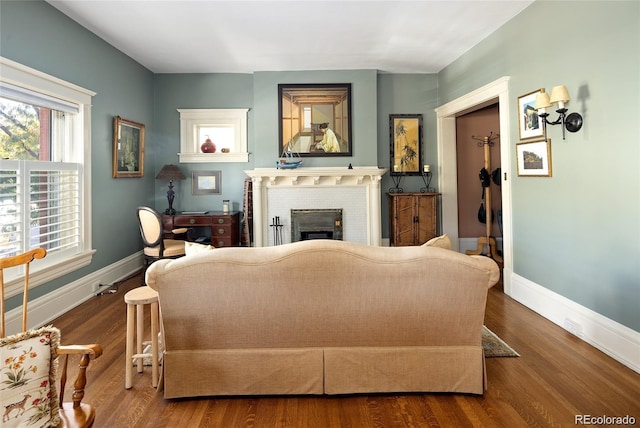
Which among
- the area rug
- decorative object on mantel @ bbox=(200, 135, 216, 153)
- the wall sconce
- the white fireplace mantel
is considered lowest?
the area rug

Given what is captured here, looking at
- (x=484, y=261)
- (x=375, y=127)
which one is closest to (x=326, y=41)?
(x=375, y=127)

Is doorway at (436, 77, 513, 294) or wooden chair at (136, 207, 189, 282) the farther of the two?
wooden chair at (136, 207, 189, 282)

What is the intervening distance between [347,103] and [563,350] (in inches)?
159

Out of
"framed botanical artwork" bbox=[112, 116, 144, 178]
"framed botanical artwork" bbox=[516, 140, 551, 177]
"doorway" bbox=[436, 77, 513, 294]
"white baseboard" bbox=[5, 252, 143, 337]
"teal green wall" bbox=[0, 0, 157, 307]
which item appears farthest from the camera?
"framed botanical artwork" bbox=[112, 116, 144, 178]

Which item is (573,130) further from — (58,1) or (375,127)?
(58,1)

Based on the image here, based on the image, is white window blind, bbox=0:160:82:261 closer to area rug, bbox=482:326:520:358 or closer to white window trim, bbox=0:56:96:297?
white window trim, bbox=0:56:96:297

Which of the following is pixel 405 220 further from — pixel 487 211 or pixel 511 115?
pixel 511 115

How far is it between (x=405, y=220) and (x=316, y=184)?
1.44m

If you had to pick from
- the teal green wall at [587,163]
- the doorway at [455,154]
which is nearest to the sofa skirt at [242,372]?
the teal green wall at [587,163]

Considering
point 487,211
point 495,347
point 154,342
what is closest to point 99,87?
point 154,342

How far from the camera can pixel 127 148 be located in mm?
4598

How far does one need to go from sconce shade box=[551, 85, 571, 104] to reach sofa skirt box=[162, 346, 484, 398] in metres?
2.09

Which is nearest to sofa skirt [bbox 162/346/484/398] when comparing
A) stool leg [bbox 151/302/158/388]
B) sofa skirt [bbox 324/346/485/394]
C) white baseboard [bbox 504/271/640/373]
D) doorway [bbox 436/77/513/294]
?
sofa skirt [bbox 324/346/485/394]

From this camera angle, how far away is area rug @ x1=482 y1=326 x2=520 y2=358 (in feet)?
8.18
